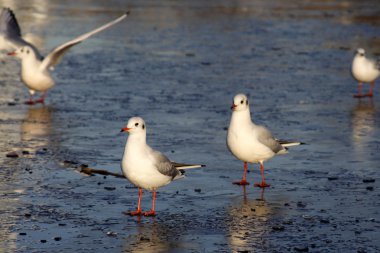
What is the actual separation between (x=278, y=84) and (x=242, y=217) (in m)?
9.81

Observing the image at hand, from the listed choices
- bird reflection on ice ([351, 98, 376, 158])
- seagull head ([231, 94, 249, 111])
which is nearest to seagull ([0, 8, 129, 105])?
bird reflection on ice ([351, 98, 376, 158])

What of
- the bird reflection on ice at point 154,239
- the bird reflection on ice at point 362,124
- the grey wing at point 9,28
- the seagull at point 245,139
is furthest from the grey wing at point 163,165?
the grey wing at point 9,28

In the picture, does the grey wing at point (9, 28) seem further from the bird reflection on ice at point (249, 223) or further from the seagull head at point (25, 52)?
the bird reflection on ice at point (249, 223)

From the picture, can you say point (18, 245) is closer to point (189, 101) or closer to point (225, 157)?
point (225, 157)

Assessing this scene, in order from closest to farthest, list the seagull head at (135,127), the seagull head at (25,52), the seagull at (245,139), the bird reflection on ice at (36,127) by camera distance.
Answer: the seagull head at (135,127)
the seagull at (245,139)
the bird reflection on ice at (36,127)
the seagull head at (25,52)

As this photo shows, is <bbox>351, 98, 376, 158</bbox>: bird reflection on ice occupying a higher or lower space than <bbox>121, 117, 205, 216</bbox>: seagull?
higher

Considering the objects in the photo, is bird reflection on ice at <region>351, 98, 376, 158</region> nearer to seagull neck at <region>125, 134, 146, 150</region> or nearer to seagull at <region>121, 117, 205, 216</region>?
seagull at <region>121, 117, 205, 216</region>

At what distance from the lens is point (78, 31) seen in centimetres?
2791

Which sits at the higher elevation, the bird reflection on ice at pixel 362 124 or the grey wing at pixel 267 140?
the bird reflection on ice at pixel 362 124

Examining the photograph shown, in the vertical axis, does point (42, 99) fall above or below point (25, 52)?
below

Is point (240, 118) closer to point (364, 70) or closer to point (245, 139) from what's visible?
point (245, 139)

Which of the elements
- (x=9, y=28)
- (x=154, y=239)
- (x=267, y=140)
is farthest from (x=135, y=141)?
(x=9, y=28)

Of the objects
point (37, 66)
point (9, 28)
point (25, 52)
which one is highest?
point (9, 28)

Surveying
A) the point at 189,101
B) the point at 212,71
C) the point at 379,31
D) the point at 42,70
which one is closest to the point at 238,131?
the point at 189,101
